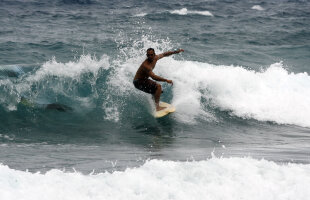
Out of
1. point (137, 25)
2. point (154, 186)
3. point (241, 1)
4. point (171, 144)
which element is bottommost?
point (171, 144)

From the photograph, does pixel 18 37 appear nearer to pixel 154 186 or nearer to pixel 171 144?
pixel 171 144

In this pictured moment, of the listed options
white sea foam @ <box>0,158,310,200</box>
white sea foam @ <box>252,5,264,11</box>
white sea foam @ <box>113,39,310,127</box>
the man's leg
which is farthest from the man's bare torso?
white sea foam @ <box>252,5,264,11</box>

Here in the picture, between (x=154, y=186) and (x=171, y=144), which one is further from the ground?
(x=154, y=186)

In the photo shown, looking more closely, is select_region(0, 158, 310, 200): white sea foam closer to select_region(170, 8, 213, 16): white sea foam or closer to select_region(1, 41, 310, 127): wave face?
select_region(1, 41, 310, 127): wave face

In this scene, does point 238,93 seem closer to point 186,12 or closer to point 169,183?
point 169,183

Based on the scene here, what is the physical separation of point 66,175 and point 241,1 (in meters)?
34.3

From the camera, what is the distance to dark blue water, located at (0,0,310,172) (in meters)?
7.30

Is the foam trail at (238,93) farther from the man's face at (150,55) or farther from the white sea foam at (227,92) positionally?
the man's face at (150,55)

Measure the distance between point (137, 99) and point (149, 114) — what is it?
0.84 m

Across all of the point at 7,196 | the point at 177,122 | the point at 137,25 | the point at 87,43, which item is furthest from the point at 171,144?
the point at 137,25

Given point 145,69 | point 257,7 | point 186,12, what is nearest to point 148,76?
point 145,69

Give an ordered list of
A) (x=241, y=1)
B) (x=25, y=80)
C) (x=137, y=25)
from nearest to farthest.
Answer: (x=25, y=80)
(x=137, y=25)
(x=241, y=1)

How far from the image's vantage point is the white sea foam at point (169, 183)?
14.2ft

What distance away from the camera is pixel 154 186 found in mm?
4562
